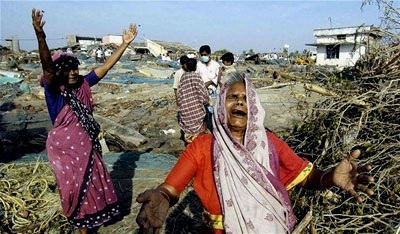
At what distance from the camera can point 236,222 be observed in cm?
168

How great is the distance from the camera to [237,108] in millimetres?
1773

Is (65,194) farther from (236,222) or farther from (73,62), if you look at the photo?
(236,222)

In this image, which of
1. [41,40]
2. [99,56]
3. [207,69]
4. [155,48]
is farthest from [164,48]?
[41,40]

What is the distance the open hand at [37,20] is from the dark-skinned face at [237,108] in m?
1.41

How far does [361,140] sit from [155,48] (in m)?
39.6

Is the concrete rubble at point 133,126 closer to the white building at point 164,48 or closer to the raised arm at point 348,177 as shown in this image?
the raised arm at point 348,177

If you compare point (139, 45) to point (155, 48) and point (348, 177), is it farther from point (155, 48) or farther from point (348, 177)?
point (348, 177)

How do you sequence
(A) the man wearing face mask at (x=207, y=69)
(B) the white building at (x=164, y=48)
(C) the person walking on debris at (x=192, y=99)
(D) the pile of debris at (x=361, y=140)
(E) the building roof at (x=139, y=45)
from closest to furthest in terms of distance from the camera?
(D) the pile of debris at (x=361, y=140) < (C) the person walking on debris at (x=192, y=99) < (A) the man wearing face mask at (x=207, y=69) < (B) the white building at (x=164, y=48) < (E) the building roof at (x=139, y=45)

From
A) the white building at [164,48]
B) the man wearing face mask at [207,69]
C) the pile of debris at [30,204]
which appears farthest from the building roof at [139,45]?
the pile of debris at [30,204]

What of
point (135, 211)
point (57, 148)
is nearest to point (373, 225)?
point (135, 211)

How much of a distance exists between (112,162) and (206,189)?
12.1 feet

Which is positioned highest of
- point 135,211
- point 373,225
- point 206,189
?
point 206,189

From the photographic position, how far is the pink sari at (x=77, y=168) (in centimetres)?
286

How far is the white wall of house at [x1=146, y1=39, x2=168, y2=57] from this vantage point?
39.8m
